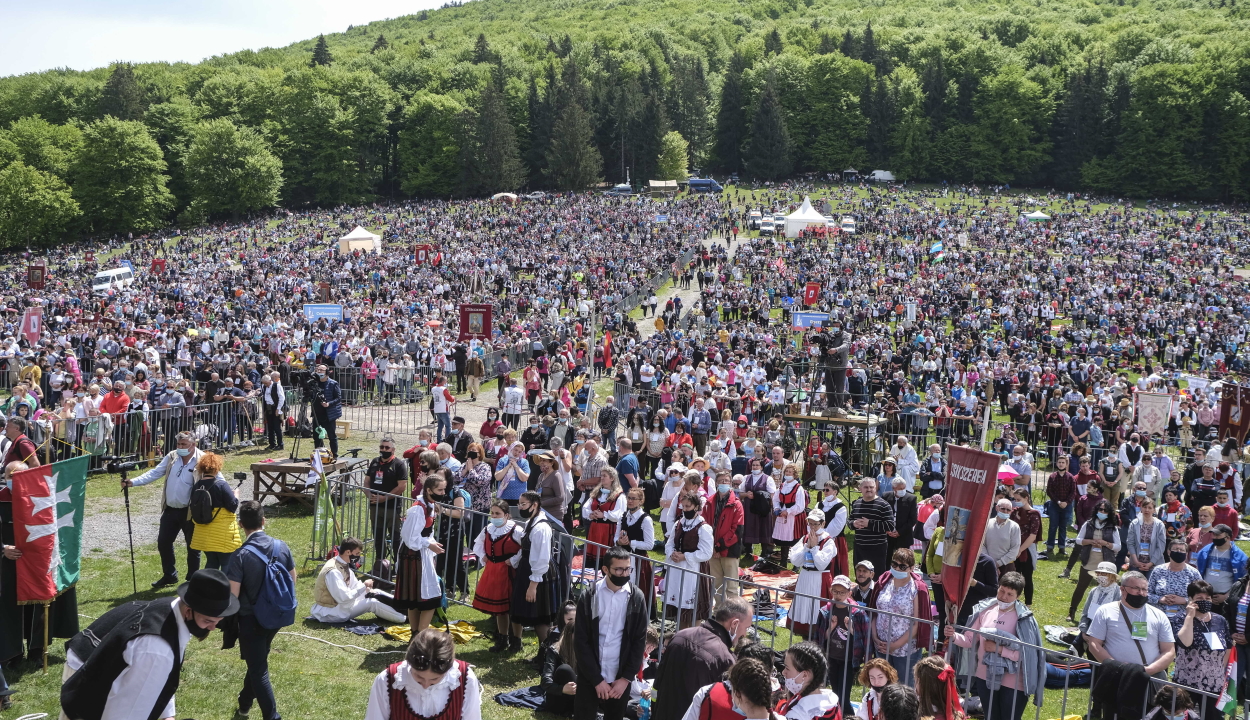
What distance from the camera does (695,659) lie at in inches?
228

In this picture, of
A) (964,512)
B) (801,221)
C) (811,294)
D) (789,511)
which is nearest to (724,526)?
(789,511)

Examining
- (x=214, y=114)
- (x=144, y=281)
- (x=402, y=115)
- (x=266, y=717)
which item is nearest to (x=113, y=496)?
(x=266, y=717)

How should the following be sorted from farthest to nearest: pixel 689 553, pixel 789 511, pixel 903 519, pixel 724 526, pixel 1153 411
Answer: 1. pixel 1153 411
2. pixel 789 511
3. pixel 903 519
4. pixel 724 526
5. pixel 689 553

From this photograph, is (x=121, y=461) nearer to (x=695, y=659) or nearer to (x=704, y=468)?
(x=704, y=468)

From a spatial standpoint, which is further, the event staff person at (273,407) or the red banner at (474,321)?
the red banner at (474,321)

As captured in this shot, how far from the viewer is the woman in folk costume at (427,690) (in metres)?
4.54

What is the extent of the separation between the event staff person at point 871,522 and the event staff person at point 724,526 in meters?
1.13

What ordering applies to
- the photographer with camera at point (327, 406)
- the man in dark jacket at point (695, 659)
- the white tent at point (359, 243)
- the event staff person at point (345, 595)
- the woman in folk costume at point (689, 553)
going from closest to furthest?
the man in dark jacket at point (695, 659)
the woman in folk costume at point (689, 553)
the event staff person at point (345, 595)
the photographer with camera at point (327, 406)
the white tent at point (359, 243)

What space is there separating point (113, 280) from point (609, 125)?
48.5 m

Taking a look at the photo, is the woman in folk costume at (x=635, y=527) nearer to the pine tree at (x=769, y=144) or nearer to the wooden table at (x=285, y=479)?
the wooden table at (x=285, y=479)

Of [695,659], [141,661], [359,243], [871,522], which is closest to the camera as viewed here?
[141,661]

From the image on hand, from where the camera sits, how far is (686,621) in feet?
28.5

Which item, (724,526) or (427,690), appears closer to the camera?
(427,690)

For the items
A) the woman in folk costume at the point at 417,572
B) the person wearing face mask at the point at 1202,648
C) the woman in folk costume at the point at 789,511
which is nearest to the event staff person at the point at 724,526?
the woman in folk costume at the point at 789,511
